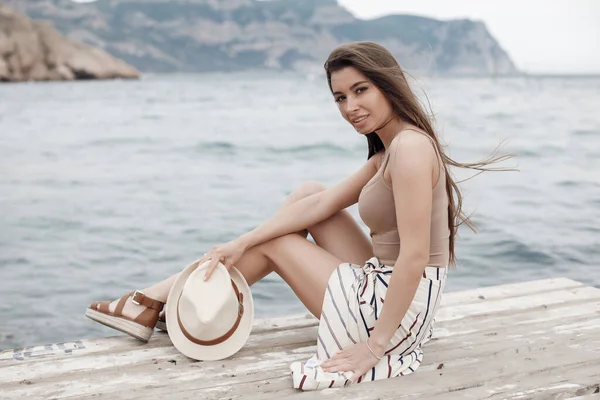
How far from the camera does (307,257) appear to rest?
9.49ft

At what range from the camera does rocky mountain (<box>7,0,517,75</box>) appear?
128m

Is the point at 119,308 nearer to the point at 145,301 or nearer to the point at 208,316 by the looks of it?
the point at 145,301

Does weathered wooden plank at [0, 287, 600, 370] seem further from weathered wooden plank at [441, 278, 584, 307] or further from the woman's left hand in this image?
the woman's left hand

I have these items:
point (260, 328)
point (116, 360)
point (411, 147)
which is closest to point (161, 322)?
point (116, 360)

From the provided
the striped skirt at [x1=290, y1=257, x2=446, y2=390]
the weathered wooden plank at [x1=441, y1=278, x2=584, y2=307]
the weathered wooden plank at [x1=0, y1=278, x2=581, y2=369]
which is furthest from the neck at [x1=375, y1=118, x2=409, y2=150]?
the weathered wooden plank at [x1=441, y1=278, x2=584, y2=307]

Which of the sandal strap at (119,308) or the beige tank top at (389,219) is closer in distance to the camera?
the beige tank top at (389,219)

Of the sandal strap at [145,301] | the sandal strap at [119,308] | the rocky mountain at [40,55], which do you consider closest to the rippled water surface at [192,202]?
the sandal strap at [145,301]

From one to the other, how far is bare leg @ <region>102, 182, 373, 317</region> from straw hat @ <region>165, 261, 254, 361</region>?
14 centimetres

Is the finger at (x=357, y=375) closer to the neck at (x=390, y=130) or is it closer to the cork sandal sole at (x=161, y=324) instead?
the neck at (x=390, y=130)

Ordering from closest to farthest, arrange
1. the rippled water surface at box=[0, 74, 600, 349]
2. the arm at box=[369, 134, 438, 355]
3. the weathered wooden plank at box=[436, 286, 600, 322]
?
the arm at box=[369, 134, 438, 355] < the weathered wooden plank at box=[436, 286, 600, 322] < the rippled water surface at box=[0, 74, 600, 349]

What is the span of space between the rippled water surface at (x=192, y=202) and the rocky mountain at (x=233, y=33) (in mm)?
109282

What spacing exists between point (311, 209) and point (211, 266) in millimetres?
462

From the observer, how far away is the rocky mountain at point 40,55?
66500 mm

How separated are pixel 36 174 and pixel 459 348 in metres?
12.2
